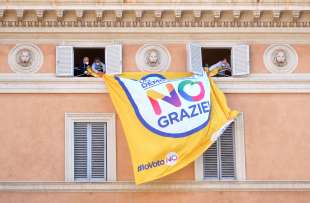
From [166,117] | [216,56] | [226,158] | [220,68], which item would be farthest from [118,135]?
[216,56]

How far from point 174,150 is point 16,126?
14.6ft

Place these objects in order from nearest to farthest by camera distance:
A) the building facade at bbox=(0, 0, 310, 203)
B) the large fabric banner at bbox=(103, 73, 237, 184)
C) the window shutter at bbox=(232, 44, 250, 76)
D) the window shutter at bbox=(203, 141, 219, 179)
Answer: the large fabric banner at bbox=(103, 73, 237, 184)
the building facade at bbox=(0, 0, 310, 203)
the window shutter at bbox=(203, 141, 219, 179)
the window shutter at bbox=(232, 44, 250, 76)

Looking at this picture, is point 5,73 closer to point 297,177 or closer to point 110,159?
point 110,159

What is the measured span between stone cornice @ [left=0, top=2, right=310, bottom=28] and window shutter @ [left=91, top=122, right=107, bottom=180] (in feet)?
9.50

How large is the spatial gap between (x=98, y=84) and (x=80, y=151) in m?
1.94

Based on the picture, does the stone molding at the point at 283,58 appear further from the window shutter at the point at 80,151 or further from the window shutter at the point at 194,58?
the window shutter at the point at 80,151

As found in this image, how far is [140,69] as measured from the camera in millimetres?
25531

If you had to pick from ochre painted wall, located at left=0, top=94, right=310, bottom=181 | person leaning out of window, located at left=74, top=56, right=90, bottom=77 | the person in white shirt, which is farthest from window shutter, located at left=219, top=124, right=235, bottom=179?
person leaning out of window, located at left=74, top=56, right=90, bottom=77

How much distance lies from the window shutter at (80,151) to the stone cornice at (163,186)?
1.68 ft

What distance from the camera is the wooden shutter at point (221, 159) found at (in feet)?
82.6

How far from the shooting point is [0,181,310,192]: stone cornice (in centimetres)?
2458

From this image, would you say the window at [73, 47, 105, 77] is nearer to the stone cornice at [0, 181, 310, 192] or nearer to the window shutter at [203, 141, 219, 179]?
the stone cornice at [0, 181, 310, 192]

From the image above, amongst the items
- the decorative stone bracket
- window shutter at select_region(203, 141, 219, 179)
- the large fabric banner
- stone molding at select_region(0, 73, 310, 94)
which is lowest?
window shutter at select_region(203, 141, 219, 179)

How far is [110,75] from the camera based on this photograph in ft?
82.5
